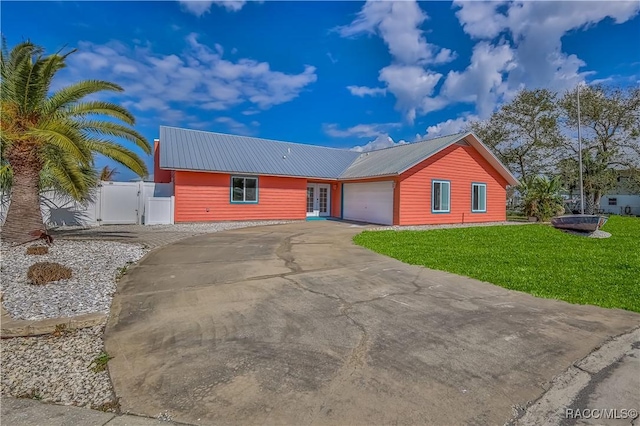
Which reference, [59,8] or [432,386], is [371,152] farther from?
[432,386]

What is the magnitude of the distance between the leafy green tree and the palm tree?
22.6 metres

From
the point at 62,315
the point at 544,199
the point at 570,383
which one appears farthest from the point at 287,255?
the point at 544,199

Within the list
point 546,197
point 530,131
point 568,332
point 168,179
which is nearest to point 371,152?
point 546,197

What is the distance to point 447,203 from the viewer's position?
18406mm

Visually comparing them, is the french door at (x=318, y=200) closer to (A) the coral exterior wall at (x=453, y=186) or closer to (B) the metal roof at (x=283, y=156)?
(B) the metal roof at (x=283, y=156)

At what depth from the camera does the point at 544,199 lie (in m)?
21.2

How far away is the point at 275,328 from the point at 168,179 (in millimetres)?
18921

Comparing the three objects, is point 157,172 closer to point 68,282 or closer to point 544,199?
point 68,282

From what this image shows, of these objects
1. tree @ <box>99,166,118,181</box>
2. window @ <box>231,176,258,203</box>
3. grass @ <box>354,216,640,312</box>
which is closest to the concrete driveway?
grass @ <box>354,216,640,312</box>

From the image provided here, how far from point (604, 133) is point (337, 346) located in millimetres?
37312

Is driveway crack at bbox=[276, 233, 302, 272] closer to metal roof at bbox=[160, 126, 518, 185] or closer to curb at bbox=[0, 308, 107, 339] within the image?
curb at bbox=[0, 308, 107, 339]

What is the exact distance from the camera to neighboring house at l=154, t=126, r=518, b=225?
1664cm

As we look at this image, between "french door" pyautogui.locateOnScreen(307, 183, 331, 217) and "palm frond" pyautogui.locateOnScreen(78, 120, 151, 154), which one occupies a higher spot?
"palm frond" pyautogui.locateOnScreen(78, 120, 151, 154)

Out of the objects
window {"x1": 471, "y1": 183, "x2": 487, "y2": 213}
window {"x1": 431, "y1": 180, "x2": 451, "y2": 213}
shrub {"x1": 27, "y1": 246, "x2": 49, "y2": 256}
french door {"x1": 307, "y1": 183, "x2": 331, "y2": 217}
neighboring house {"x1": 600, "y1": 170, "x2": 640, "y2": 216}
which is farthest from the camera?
neighboring house {"x1": 600, "y1": 170, "x2": 640, "y2": 216}
